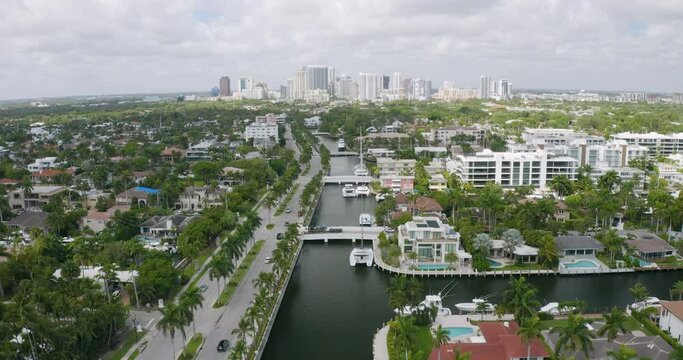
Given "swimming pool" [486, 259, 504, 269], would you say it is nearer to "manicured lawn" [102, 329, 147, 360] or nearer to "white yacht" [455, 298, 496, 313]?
"white yacht" [455, 298, 496, 313]

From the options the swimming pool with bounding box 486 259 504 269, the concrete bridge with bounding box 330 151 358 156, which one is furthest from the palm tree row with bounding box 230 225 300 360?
the concrete bridge with bounding box 330 151 358 156

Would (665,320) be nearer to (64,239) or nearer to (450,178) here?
(450,178)

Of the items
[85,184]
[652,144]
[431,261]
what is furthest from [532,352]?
[652,144]

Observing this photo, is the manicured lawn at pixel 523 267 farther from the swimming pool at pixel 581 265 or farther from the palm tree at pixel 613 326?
the palm tree at pixel 613 326

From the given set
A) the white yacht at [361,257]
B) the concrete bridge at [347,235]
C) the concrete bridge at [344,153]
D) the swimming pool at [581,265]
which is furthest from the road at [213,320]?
the concrete bridge at [344,153]

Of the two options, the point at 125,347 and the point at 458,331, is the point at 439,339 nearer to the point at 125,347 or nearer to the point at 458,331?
the point at 458,331
